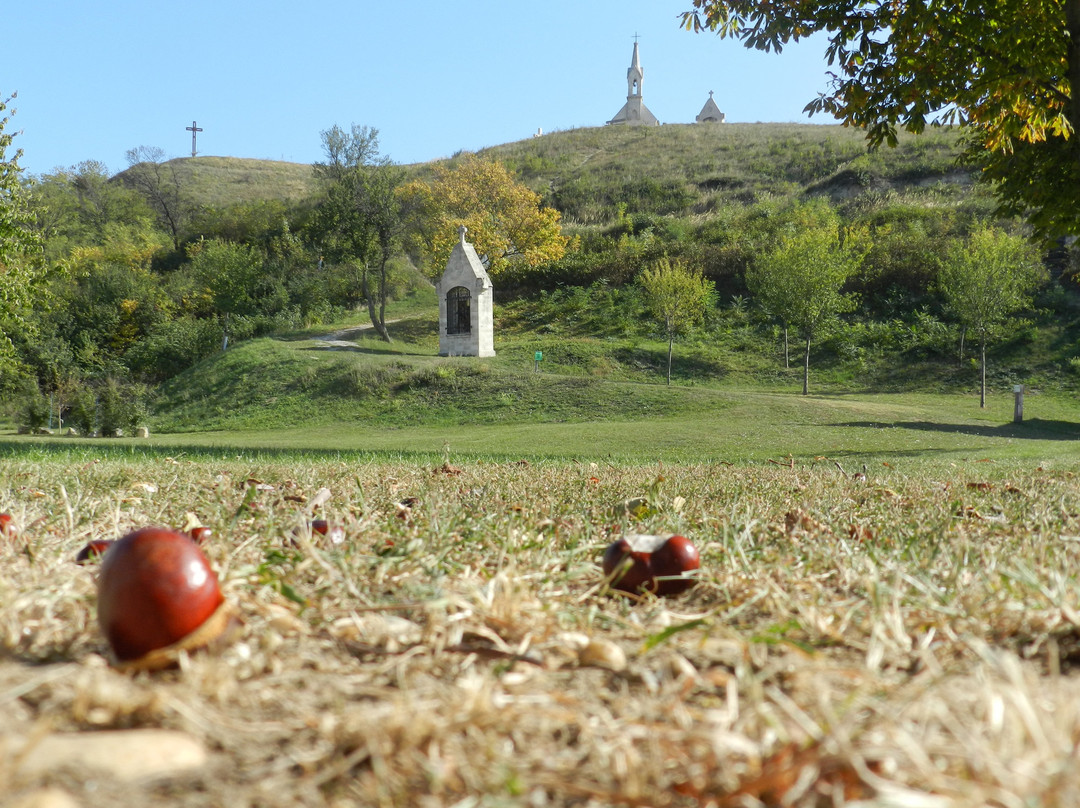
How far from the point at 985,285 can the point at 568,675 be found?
27.9m

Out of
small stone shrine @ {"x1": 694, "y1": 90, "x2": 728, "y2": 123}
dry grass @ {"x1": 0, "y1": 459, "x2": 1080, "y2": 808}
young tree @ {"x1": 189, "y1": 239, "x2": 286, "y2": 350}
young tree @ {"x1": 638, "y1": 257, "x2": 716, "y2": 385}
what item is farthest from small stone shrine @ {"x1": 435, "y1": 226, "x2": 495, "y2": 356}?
small stone shrine @ {"x1": 694, "y1": 90, "x2": 728, "y2": 123}

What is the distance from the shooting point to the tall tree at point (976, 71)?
23.3ft

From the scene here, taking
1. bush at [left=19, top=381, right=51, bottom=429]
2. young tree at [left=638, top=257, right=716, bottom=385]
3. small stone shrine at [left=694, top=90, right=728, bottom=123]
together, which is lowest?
bush at [left=19, top=381, right=51, bottom=429]

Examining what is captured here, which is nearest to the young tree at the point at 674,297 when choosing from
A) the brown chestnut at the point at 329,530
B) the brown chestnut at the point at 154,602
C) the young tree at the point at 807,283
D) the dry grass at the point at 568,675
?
the young tree at the point at 807,283

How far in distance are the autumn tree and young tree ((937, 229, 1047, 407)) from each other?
63.7ft

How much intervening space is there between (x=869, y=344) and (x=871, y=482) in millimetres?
28231

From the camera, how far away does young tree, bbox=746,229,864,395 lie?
89.6ft

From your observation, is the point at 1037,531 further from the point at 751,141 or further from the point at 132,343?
the point at 751,141

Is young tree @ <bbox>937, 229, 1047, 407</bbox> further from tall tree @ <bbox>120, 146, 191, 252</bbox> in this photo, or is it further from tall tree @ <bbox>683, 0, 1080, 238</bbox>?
tall tree @ <bbox>120, 146, 191, 252</bbox>

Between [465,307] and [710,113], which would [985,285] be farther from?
[710,113]

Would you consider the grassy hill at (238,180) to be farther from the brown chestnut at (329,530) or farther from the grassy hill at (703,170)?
the brown chestnut at (329,530)

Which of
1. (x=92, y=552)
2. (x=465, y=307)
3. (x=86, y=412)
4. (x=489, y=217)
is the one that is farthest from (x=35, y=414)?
(x=92, y=552)

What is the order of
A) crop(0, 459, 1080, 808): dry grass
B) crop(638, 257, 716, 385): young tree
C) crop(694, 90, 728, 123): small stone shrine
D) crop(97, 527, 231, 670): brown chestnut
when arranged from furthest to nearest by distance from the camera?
crop(694, 90, 728, 123): small stone shrine
crop(638, 257, 716, 385): young tree
crop(97, 527, 231, 670): brown chestnut
crop(0, 459, 1080, 808): dry grass

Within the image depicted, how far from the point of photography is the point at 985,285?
81.9 ft
